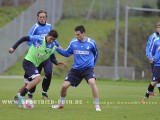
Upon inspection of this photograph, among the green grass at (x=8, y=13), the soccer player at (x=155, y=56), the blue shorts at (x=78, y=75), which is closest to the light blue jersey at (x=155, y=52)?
the soccer player at (x=155, y=56)

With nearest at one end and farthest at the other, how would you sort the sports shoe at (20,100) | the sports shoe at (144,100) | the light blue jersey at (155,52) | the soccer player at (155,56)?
the sports shoe at (20,100) < the sports shoe at (144,100) < the soccer player at (155,56) < the light blue jersey at (155,52)

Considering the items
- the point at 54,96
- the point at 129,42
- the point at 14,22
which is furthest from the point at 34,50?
the point at 129,42

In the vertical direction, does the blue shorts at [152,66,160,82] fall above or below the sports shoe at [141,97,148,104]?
above

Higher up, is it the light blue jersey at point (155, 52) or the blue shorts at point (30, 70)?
the light blue jersey at point (155, 52)

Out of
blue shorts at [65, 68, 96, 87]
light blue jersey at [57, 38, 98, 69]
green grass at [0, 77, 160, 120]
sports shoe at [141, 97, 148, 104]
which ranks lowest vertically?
green grass at [0, 77, 160, 120]

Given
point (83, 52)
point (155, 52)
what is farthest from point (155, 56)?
point (83, 52)

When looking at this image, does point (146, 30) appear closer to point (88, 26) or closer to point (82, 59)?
point (88, 26)

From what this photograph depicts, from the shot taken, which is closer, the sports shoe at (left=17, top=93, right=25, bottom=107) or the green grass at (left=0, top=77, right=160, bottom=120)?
the green grass at (left=0, top=77, right=160, bottom=120)

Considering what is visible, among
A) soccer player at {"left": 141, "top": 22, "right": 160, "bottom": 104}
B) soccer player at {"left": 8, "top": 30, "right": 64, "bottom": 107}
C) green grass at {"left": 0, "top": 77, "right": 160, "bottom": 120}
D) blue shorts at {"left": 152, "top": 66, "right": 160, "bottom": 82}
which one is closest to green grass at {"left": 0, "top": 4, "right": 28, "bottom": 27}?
soccer player at {"left": 141, "top": 22, "right": 160, "bottom": 104}

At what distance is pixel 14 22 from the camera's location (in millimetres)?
43062

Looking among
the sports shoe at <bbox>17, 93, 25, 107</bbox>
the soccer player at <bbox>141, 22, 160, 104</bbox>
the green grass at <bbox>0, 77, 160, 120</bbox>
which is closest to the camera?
the green grass at <bbox>0, 77, 160, 120</bbox>

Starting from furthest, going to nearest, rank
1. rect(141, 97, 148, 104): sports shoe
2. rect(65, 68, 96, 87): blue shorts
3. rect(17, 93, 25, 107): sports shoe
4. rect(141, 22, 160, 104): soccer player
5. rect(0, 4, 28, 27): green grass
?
rect(0, 4, 28, 27): green grass < rect(141, 22, 160, 104): soccer player < rect(141, 97, 148, 104): sports shoe < rect(17, 93, 25, 107): sports shoe < rect(65, 68, 96, 87): blue shorts

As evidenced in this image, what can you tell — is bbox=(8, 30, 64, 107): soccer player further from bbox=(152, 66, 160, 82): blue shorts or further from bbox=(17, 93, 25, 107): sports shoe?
bbox=(152, 66, 160, 82): blue shorts

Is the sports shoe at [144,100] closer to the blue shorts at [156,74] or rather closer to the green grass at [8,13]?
the blue shorts at [156,74]
